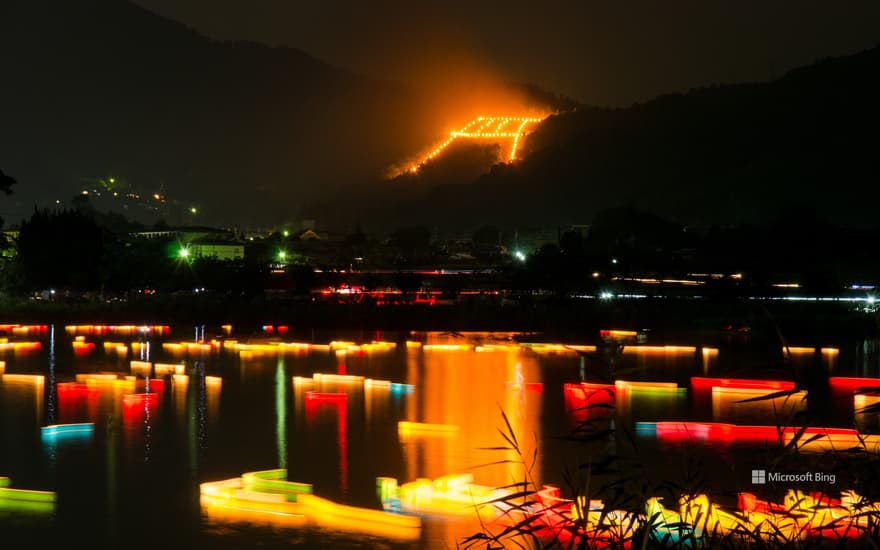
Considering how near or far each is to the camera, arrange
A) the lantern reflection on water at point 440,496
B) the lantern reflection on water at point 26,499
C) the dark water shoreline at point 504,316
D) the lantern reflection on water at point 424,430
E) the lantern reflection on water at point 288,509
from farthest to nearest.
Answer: the dark water shoreline at point 504,316
the lantern reflection on water at point 424,430
the lantern reflection on water at point 26,499
the lantern reflection on water at point 440,496
the lantern reflection on water at point 288,509

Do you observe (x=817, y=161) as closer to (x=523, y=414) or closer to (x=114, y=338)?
(x=114, y=338)

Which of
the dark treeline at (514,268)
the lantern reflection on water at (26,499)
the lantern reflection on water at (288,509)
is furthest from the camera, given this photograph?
the dark treeline at (514,268)

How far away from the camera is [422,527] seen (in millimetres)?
8633

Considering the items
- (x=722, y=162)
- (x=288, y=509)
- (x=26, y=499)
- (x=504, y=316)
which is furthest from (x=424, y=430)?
(x=722, y=162)

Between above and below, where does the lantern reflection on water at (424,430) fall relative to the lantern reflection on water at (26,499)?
above

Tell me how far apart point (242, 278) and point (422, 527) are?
3156 centimetres

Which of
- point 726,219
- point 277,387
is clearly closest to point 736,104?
point 726,219

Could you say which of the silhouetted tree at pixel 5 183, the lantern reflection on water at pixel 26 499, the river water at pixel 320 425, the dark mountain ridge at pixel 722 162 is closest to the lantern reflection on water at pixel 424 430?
the river water at pixel 320 425

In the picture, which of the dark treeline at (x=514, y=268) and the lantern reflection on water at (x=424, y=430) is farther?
the dark treeline at (x=514, y=268)

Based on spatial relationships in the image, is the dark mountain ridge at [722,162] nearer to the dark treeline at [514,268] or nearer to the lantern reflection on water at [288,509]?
the dark treeline at [514,268]

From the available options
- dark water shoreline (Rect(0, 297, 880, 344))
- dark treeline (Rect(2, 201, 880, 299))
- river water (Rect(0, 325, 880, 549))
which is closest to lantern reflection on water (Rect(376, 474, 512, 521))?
river water (Rect(0, 325, 880, 549))

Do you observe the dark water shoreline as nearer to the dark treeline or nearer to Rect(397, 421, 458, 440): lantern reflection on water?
the dark treeline

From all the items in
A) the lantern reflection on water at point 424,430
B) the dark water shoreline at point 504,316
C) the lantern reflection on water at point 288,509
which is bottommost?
the lantern reflection on water at point 288,509

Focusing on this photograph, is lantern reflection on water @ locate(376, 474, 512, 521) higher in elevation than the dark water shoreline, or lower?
lower
